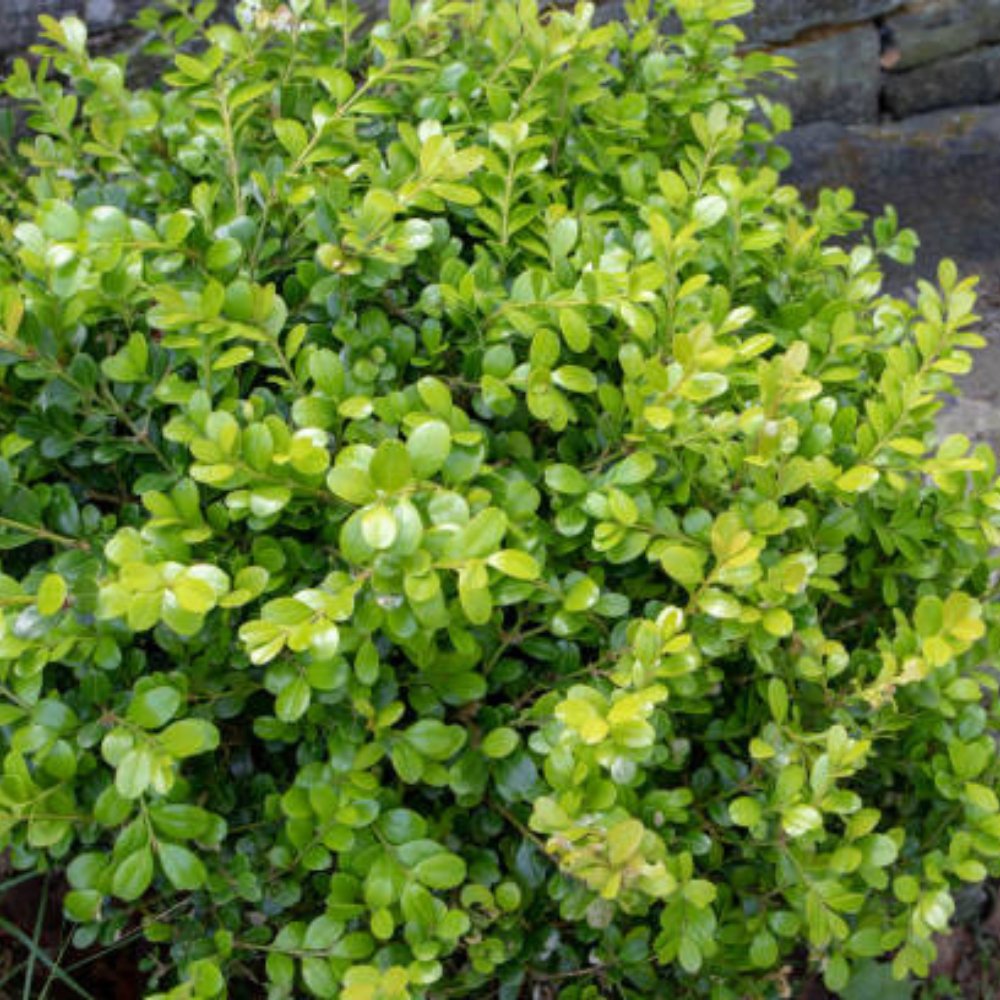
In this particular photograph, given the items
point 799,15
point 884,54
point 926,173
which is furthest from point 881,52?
point 926,173

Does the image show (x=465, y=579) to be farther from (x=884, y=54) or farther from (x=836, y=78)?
(x=884, y=54)

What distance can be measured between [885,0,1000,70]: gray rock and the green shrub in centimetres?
255

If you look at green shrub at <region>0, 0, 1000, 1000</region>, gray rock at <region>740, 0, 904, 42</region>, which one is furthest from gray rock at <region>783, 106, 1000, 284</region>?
green shrub at <region>0, 0, 1000, 1000</region>

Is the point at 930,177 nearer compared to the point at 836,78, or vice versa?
the point at 930,177

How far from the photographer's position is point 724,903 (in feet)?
5.18

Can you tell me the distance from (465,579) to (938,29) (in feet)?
12.1

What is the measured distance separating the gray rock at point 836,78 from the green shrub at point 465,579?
7.50 feet

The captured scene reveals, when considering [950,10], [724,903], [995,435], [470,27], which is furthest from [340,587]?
[950,10]

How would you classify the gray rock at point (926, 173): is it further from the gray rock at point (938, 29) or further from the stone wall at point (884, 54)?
the gray rock at point (938, 29)

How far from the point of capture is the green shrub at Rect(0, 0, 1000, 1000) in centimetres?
127

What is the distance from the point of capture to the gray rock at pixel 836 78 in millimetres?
3793

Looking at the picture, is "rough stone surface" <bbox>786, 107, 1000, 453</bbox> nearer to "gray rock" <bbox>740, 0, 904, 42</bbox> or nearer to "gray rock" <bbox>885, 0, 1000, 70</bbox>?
"gray rock" <bbox>885, 0, 1000, 70</bbox>

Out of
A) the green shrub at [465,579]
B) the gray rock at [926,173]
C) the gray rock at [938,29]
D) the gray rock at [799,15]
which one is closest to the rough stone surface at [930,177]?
the gray rock at [926,173]

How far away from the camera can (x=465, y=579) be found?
1149mm
